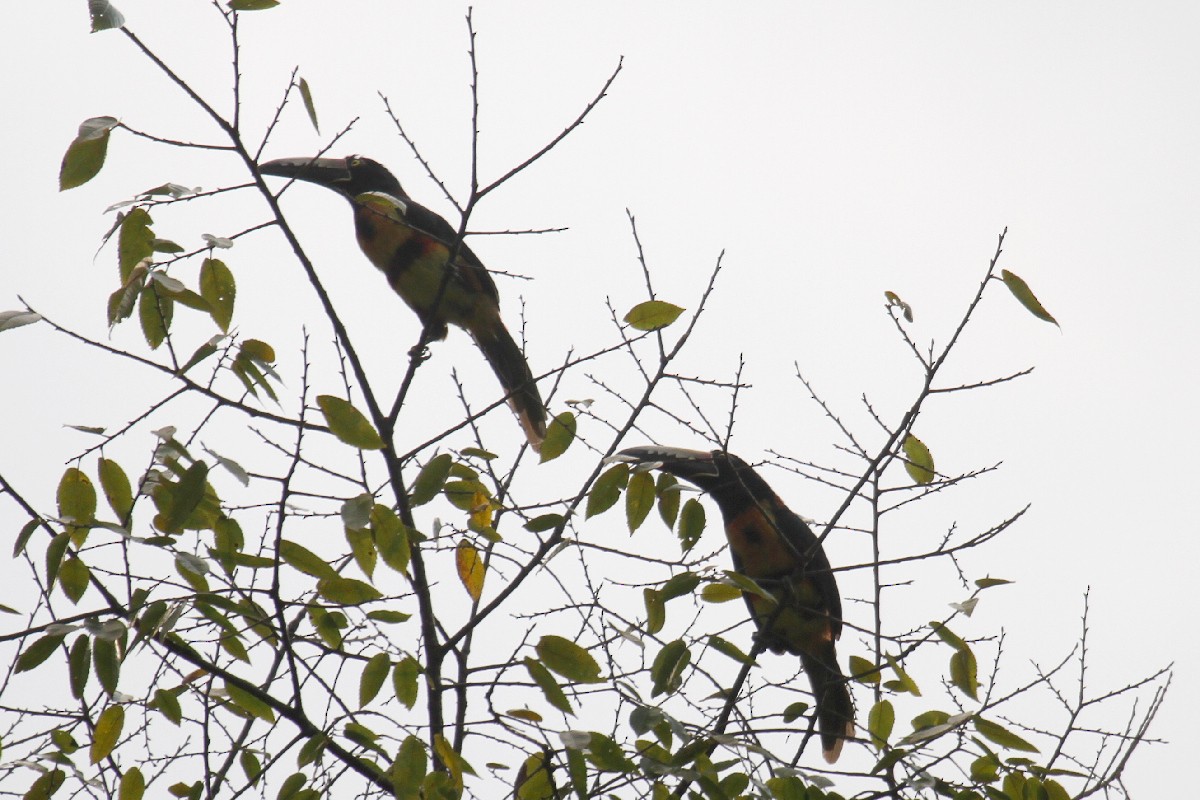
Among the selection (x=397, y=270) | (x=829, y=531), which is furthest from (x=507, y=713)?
(x=397, y=270)

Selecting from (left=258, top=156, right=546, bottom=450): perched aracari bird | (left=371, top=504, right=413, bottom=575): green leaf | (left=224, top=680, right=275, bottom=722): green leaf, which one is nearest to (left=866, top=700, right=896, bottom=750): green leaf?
(left=371, top=504, right=413, bottom=575): green leaf

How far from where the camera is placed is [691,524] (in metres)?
2.17

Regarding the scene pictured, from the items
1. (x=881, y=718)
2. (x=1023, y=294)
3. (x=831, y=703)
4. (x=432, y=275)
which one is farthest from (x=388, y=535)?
(x=432, y=275)

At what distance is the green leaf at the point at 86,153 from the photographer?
1614 mm

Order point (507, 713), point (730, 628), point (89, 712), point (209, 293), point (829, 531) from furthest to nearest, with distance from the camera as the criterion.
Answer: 1. point (829, 531)
2. point (730, 628)
3. point (89, 712)
4. point (209, 293)
5. point (507, 713)

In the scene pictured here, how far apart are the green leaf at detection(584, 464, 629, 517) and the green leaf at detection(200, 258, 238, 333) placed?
690 millimetres

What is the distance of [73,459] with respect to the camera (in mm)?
1728

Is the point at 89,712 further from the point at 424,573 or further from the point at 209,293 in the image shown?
the point at 209,293

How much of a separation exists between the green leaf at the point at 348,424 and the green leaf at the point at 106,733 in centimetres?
60

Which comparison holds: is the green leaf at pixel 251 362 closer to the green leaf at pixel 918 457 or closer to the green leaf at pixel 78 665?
the green leaf at pixel 78 665

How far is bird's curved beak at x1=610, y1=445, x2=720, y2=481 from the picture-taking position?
6.53 feet

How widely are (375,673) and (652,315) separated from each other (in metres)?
0.75

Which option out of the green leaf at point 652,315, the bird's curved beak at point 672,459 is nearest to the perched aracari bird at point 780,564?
the bird's curved beak at point 672,459

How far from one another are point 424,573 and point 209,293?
71 cm
